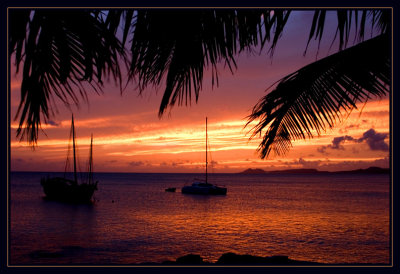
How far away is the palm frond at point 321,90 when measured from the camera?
9.04ft

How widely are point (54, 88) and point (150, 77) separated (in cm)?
59

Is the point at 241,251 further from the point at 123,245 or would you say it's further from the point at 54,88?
the point at 54,88

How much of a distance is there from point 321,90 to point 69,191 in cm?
4241

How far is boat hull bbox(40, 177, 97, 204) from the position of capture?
4072 centimetres

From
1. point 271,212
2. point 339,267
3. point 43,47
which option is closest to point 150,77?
point 43,47

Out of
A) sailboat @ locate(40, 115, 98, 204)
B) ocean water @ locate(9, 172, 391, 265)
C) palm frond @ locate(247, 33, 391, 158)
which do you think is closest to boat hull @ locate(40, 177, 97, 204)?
sailboat @ locate(40, 115, 98, 204)

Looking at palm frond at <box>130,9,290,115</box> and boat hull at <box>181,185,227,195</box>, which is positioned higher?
palm frond at <box>130,9,290,115</box>

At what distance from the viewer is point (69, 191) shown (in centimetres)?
4166

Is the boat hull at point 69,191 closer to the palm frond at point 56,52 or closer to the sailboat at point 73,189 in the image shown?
the sailboat at point 73,189

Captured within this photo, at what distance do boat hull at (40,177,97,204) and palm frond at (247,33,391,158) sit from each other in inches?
1532

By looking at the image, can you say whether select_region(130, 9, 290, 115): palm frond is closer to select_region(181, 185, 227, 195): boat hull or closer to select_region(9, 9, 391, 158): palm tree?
select_region(9, 9, 391, 158): palm tree

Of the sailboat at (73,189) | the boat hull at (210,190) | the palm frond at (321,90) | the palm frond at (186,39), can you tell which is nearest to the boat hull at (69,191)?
the sailboat at (73,189)

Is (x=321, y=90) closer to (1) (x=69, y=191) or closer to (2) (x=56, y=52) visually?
(2) (x=56, y=52)

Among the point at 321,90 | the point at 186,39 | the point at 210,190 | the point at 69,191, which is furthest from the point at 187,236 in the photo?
the point at 210,190
